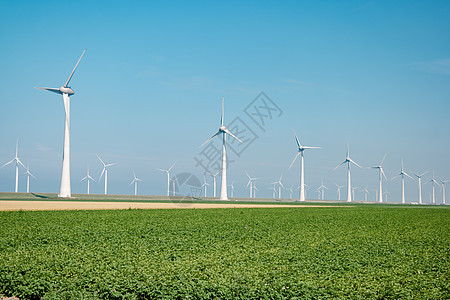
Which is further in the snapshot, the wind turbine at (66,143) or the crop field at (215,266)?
the wind turbine at (66,143)

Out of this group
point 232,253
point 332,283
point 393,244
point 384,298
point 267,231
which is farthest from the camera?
point 267,231

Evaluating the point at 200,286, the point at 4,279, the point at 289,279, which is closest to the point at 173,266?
the point at 200,286

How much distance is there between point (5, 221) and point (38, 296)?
80.9ft

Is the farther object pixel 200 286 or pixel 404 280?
pixel 404 280

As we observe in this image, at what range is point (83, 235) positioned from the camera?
27.3 m

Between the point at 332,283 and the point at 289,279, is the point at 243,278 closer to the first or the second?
the point at 289,279

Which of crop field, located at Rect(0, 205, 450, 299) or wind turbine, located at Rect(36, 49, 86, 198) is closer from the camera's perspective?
crop field, located at Rect(0, 205, 450, 299)

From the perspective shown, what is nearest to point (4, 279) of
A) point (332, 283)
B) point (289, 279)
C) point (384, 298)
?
point (289, 279)

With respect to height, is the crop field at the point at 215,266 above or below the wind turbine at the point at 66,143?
below

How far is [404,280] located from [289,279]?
4256mm

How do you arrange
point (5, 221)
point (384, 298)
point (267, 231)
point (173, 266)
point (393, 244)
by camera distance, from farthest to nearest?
point (5, 221)
point (267, 231)
point (393, 244)
point (173, 266)
point (384, 298)

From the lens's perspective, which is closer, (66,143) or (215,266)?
(215,266)

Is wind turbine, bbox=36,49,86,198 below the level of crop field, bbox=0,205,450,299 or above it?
above

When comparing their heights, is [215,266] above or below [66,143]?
below
